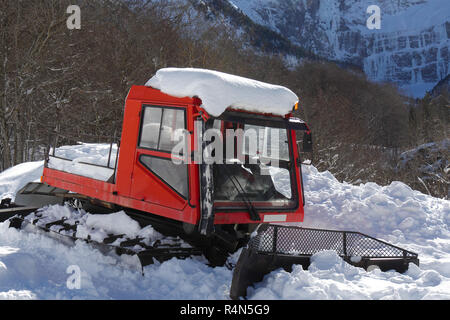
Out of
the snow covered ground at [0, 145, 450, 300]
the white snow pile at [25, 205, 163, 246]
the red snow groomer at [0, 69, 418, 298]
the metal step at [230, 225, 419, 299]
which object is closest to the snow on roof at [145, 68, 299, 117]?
the red snow groomer at [0, 69, 418, 298]

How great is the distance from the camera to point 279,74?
4734cm

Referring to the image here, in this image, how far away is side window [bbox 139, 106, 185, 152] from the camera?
5.10m

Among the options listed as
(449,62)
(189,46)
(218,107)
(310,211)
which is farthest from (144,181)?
(449,62)

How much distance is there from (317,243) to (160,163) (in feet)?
7.02

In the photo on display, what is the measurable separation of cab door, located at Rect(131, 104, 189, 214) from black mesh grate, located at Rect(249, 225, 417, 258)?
1.04 metres

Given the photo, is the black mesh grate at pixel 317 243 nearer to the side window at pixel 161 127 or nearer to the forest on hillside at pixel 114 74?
the side window at pixel 161 127

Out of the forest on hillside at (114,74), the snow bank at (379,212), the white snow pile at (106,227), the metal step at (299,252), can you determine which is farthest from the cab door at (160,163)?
the snow bank at (379,212)

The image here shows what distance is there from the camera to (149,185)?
526cm

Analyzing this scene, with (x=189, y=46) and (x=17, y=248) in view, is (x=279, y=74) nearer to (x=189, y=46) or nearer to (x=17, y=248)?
(x=189, y=46)

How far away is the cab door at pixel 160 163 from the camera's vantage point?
5.04m

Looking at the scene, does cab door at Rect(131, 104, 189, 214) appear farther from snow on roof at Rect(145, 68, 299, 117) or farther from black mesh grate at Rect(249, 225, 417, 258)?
black mesh grate at Rect(249, 225, 417, 258)

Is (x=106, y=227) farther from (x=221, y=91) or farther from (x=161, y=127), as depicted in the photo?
(x=221, y=91)

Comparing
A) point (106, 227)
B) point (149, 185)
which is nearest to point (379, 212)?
point (149, 185)
